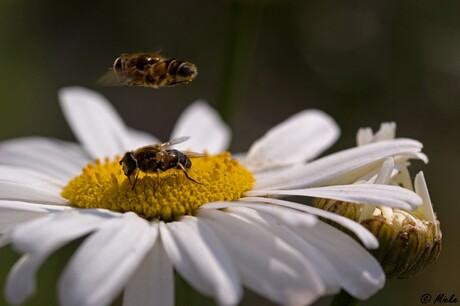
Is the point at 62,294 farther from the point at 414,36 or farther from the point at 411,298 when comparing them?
the point at 414,36

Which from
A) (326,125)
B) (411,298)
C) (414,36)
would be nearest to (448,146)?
(414,36)

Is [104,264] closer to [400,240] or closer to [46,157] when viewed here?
[400,240]

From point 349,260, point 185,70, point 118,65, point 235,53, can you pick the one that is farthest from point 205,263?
point 235,53

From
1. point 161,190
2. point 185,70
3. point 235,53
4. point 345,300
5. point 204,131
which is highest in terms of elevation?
point 185,70

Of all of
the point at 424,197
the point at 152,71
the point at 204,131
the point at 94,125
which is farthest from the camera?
the point at 204,131

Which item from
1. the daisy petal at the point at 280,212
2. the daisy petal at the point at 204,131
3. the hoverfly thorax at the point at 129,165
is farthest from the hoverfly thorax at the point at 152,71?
the daisy petal at the point at 204,131
